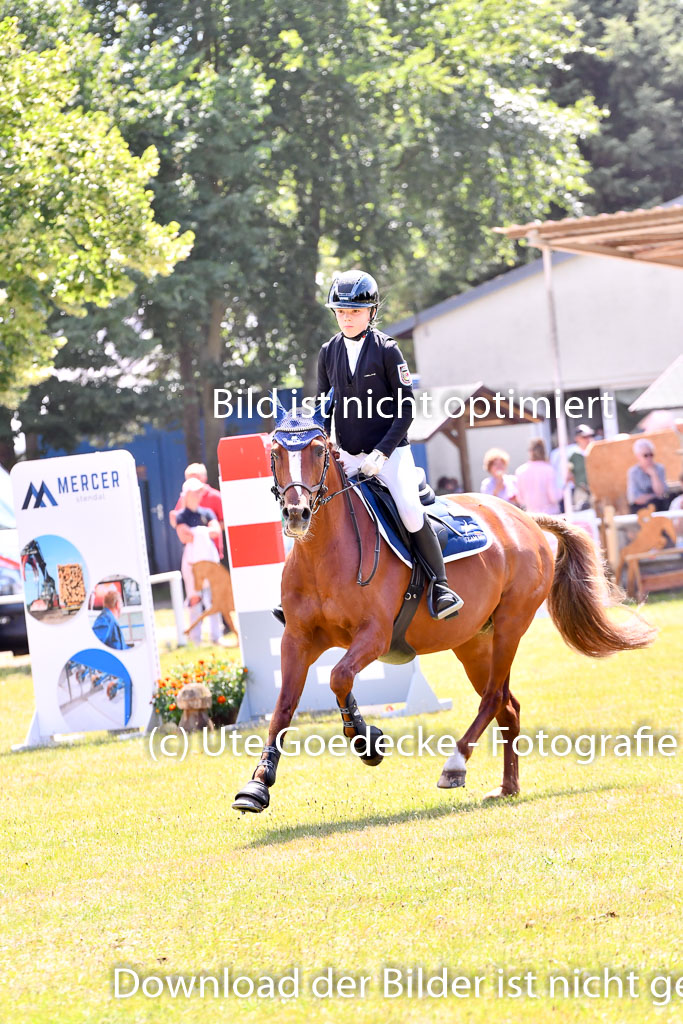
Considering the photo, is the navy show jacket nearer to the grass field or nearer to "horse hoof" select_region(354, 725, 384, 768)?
"horse hoof" select_region(354, 725, 384, 768)

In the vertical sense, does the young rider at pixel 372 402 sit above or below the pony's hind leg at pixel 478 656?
above

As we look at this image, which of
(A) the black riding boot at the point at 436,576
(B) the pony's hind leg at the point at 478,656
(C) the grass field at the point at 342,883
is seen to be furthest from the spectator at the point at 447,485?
(A) the black riding boot at the point at 436,576

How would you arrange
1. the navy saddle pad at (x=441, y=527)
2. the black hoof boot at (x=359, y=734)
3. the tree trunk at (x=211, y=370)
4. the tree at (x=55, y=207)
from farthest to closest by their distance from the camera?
the tree trunk at (x=211, y=370) → the tree at (x=55, y=207) → the navy saddle pad at (x=441, y=527) → the black hoof boot at (x=359, y=734)

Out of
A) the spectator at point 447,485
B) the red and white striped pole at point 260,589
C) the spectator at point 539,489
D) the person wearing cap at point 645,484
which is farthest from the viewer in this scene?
the spectator at point 447,485

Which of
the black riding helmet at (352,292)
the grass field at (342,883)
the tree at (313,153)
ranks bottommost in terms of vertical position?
the grass field at (342,883)

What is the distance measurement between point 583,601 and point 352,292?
9.19 ft

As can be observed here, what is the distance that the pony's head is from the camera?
620 centimetres

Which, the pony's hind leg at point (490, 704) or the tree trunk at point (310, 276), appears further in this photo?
the tree trunk at point (310, 276)

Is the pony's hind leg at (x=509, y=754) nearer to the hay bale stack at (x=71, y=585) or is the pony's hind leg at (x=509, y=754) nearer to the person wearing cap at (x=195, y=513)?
the hay bale stack at (x=71, y=585)

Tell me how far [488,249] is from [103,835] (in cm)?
3118

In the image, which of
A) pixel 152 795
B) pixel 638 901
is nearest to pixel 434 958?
pixel 638 901

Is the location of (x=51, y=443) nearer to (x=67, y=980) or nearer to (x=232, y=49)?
(x=232, y=49)

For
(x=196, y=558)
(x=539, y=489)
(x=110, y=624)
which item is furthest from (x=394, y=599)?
(x=539, y=489)

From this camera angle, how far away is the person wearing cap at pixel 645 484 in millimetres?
19094
